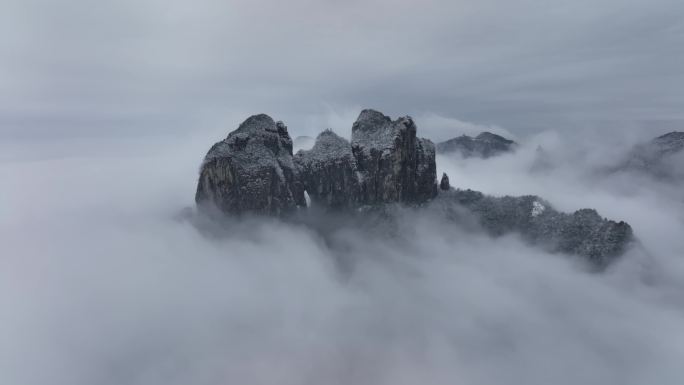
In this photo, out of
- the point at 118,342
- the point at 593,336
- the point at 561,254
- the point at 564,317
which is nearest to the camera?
the point at 593,336

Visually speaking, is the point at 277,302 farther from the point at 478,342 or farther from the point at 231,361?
the point at 478,342

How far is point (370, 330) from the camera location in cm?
15988

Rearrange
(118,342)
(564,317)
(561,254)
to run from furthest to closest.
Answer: (561,254) < (118,342) < (564,317)

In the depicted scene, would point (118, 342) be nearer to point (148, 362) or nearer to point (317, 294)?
point (148, 362)

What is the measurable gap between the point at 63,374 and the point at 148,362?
35.1 metres

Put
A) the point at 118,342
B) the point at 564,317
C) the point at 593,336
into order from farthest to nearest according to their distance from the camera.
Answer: the point at 118,342, the point at 564,317, the point at 593,336

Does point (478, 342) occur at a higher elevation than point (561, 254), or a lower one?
lower

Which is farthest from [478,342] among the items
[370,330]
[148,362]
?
[148,362]

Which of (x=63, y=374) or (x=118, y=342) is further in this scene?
(x=118, y=342)

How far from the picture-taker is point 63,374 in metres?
156

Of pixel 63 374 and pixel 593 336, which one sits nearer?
pixel 593 336

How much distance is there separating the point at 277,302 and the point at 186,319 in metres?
42.7

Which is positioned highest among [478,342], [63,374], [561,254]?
[561,254]

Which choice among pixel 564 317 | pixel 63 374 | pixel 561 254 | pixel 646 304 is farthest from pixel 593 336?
pixel 63 374
